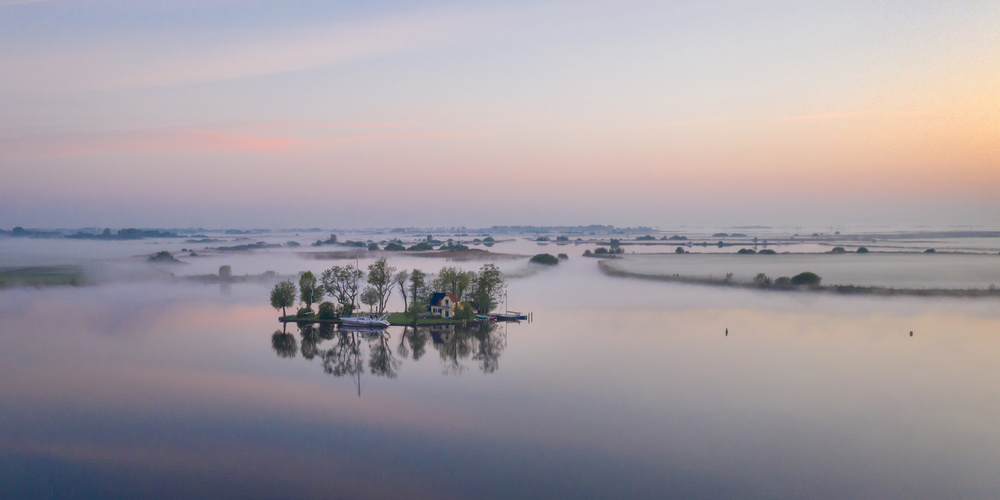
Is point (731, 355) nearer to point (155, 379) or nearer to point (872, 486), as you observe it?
point (872, 486)

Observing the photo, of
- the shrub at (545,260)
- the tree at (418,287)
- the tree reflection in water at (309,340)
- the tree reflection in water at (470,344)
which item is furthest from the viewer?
the shrub at (545,260)

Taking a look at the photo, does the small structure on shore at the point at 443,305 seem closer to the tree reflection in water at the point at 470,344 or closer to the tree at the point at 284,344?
the tree reflection in water at the point at 470,344

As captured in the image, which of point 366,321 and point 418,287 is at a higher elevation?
point 418,287

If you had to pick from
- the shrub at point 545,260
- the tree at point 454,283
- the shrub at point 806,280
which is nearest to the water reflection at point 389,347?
the tree at point 454,283

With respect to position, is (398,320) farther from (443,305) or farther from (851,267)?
(851,267)

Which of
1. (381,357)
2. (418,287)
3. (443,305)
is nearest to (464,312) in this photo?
(443,305)

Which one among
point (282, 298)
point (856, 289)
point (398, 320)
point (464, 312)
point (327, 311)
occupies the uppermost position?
point (282, 298)

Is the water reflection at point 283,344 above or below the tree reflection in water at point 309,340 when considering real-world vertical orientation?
above
